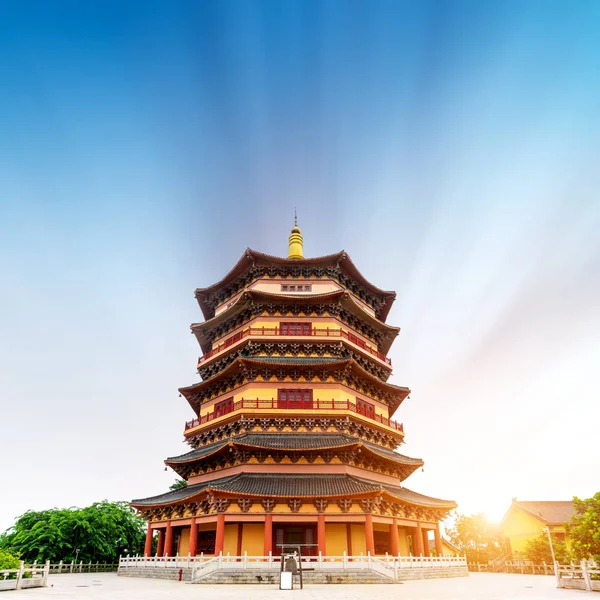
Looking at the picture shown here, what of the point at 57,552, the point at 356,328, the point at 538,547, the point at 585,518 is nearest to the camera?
the point at 585,518

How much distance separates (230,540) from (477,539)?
32368 mm

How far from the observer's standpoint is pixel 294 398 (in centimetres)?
2950

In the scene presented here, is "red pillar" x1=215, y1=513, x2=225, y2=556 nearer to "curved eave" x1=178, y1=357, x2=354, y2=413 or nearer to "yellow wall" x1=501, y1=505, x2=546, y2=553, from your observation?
"curved eave" x1=178, y1=357, x2=354, y2=413

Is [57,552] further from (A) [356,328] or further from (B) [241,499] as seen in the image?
(A) [356,328]

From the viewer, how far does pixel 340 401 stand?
95.8ft

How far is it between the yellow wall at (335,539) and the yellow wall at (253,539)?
3.74 m

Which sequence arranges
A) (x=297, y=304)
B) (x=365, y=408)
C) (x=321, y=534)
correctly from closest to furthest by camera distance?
(x=321, y=534), (x=365, y=408), (x=297, y=304)

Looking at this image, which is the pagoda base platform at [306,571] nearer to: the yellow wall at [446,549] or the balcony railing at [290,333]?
the balcony railing at [290,333]

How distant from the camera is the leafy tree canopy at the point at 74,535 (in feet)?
123

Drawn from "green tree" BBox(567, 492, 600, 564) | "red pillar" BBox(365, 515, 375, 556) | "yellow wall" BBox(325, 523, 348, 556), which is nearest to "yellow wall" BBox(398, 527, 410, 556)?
"yellow wall" BBox(325, 523, 348, 556)

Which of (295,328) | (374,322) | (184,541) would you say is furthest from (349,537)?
(374,322)

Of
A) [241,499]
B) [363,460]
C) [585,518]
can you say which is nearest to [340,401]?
[363,460]

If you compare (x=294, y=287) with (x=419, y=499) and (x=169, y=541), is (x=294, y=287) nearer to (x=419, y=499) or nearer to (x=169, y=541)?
(x=419, y=499)

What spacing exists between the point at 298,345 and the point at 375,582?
14.8 m
